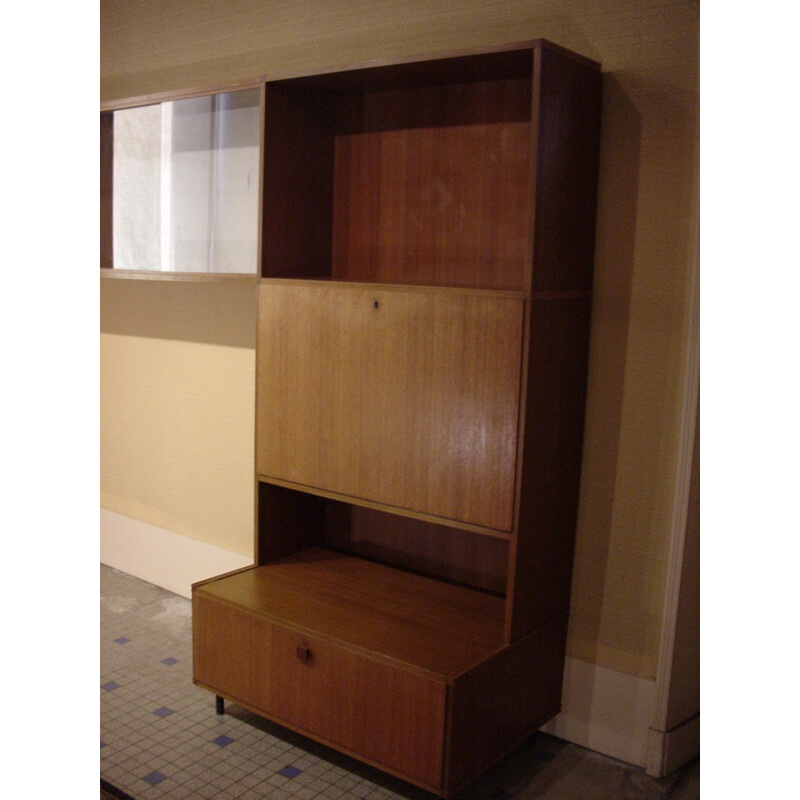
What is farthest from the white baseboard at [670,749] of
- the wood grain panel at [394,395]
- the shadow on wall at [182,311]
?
the shadow on wall at [182,311]

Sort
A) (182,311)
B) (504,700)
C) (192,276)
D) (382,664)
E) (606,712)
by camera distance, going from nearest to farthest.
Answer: (382,664) < (504,700) < (606,712) < (192,276) < (182,311)

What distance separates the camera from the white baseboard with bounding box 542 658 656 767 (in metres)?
2.41

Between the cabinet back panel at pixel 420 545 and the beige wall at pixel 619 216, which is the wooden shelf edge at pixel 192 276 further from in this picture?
the cabinet back panel at pixel 420 545

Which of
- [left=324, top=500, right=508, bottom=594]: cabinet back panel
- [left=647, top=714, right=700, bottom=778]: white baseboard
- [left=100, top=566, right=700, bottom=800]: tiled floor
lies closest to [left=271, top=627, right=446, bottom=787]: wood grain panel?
[left=100, top=566, right=700, bottom=800]: tiled floor

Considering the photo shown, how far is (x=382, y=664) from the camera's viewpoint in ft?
7.08

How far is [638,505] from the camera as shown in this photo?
237 centimetres

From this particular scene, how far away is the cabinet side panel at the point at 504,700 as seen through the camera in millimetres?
2096

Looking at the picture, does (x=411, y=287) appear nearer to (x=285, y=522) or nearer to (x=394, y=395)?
(x=394, y=395)

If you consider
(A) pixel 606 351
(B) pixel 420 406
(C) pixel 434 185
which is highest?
(C) pixel 434 185

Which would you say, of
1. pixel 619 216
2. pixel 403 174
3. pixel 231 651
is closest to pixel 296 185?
pixel 403 174

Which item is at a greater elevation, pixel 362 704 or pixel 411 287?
pixel 411 287

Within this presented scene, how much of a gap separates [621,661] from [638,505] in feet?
1.52

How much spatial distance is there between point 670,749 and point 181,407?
87.9 inches

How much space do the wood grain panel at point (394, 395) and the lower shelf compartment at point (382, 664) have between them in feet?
1.07
